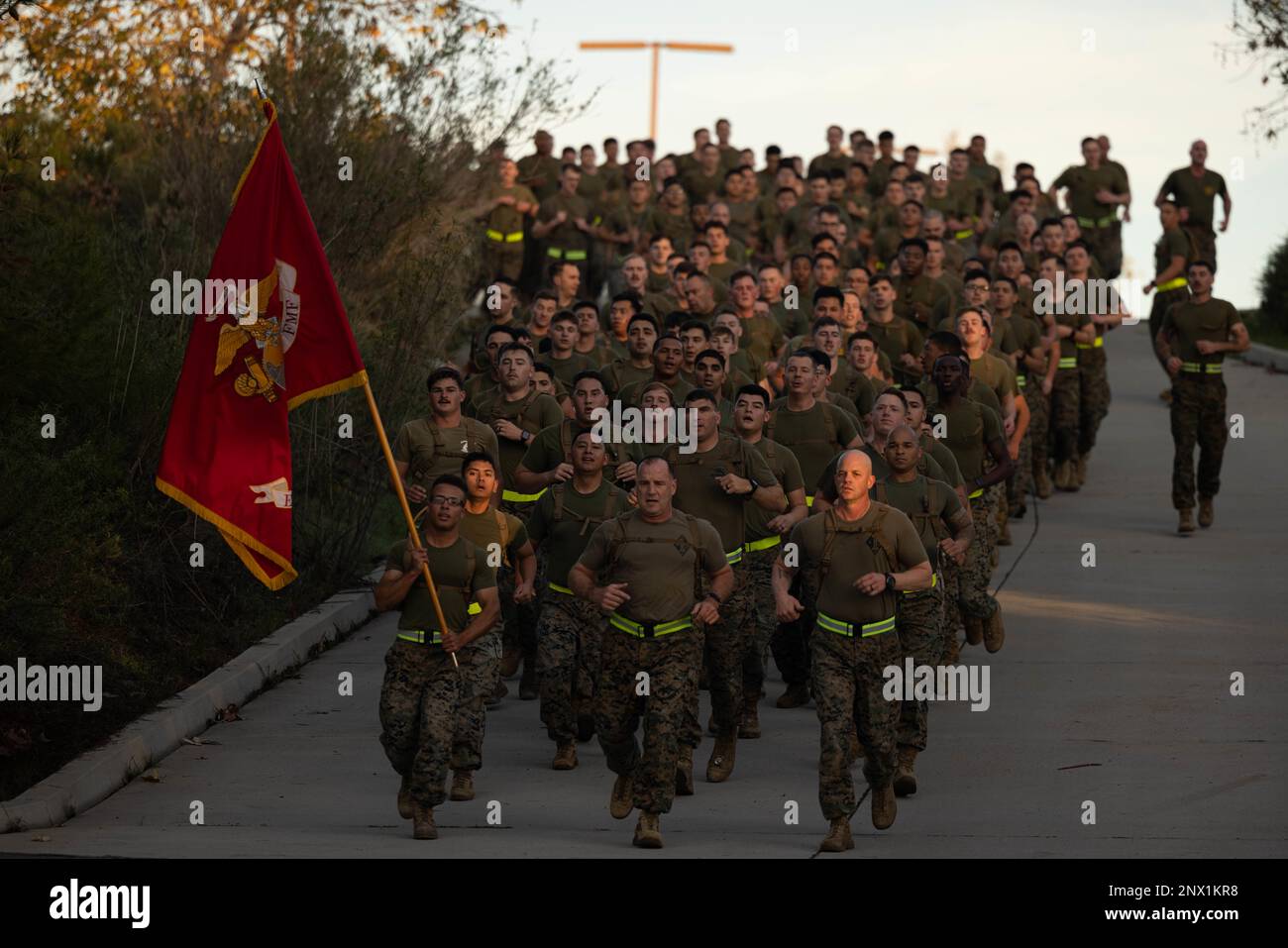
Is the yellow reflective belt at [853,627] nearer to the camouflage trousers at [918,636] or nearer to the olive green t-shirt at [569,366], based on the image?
the camouflage trousers at [918,636]

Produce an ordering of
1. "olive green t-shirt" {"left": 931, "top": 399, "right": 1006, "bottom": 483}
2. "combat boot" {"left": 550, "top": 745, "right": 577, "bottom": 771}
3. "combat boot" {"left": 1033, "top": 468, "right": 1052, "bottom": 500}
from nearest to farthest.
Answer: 1. "combat boot" {"left": 550, "top": 745, "right": 577, "bottom": 771}
2. "olive green t-shirt" {"left": 931, "top": 399, "right": 1006, "bottom": 483}
3. "combat boot" {"left": 1033, "top": 468, "right": 1052, "bottom": 500}

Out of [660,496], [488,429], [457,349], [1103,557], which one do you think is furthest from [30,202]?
[457,349]

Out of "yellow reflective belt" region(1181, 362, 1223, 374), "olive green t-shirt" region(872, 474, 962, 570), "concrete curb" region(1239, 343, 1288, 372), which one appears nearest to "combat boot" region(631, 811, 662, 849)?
"olive green t-shirt" region(872, 474, 962, 570)

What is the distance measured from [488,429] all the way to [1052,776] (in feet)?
13.7

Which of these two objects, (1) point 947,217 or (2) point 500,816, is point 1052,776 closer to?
(2) point 500,816

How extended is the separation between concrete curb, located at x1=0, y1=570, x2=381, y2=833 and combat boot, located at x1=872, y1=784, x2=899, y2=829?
13.1 feet

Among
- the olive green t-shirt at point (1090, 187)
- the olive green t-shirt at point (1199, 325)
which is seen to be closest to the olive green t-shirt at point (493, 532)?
the olive green t-shirt at point (1199, 325)

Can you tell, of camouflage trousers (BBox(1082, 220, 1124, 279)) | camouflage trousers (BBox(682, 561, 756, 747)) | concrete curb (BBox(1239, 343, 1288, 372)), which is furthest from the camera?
concrete curb (BBox(1239, 343, 1288, 372))

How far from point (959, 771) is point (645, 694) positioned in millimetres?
2112

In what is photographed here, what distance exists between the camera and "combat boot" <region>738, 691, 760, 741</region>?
1355cm

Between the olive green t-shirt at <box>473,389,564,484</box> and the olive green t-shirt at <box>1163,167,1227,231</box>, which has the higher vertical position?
the olive green t-shirt at <box>1163,167,1227,231</box>

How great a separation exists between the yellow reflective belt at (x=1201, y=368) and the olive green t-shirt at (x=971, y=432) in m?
5.19

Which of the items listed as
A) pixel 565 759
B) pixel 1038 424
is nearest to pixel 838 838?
pixel 565 759
